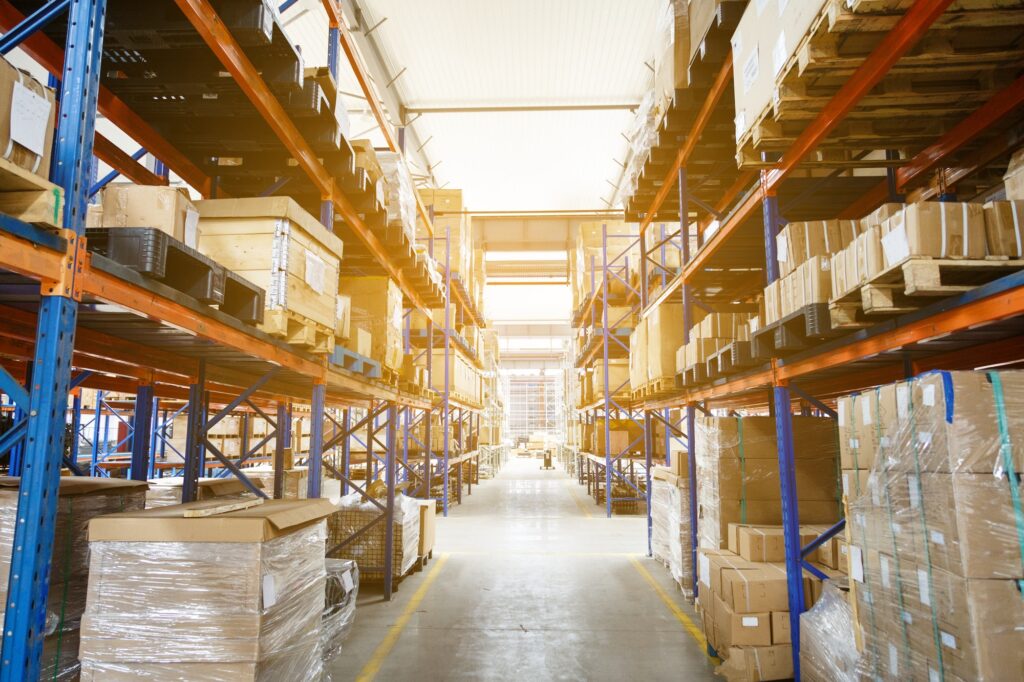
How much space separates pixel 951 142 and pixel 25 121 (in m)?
4.88

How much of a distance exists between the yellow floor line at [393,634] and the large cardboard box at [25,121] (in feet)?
11.9

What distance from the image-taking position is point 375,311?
621 centimetres

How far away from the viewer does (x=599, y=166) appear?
16312 millimetres

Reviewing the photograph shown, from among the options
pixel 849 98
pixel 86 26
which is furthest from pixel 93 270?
pixel 849 98

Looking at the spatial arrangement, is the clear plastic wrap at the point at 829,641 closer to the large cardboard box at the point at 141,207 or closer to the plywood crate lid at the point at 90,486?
the large cardboard box at the point at 141,207

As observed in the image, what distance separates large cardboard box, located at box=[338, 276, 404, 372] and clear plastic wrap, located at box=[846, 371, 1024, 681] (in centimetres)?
453

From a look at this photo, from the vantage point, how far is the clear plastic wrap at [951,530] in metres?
2.30

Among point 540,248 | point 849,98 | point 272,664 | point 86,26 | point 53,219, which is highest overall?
point 540,248

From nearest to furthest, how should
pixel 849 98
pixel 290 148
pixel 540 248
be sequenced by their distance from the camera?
pixel 849 98
pixel 290 148
pixel 540 248

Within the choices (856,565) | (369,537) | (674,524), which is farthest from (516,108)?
(856,565)

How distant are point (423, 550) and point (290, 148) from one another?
5036 millimetres

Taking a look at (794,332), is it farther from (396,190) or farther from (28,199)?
(396,190)

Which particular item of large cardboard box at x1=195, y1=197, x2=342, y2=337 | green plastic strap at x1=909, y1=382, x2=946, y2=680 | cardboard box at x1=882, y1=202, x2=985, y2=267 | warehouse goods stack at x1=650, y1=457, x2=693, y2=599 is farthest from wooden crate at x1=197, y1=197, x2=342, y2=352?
warehouse goods stack at x1=650, y1=457, x2=693, y2=599

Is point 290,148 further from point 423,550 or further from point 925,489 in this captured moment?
point 423,550
